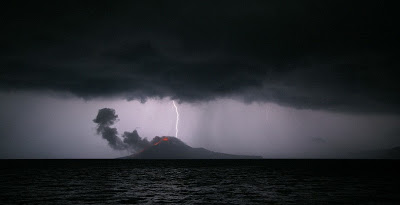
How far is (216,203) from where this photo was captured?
3148 centimetres

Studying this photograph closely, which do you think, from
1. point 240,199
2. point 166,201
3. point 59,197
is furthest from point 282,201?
point 59,197

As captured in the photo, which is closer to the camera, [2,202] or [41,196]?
[2,202]

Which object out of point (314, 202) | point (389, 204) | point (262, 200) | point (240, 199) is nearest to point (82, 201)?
point (240, 199)

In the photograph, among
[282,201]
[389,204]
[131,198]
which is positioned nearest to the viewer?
[389,204]

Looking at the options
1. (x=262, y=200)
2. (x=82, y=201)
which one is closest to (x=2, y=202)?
(x=82, y=201)

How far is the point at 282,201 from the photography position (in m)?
32.9

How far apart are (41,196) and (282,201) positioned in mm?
26988

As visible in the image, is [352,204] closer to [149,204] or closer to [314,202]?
[314,202]

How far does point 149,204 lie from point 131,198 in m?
4.93

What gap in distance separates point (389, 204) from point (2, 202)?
38186 millimetres

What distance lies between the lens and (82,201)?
1264 inches

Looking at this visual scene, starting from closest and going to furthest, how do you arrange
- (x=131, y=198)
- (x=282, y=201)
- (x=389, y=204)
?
(x=389, y=204) < (x=282, y=201) < (x=131, y=198)

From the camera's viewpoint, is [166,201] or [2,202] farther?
[166,201]

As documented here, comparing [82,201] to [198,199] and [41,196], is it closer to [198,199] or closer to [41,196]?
[41,196]
